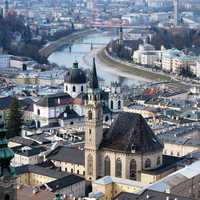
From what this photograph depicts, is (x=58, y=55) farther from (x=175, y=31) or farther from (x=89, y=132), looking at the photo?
(x=89, y=132)

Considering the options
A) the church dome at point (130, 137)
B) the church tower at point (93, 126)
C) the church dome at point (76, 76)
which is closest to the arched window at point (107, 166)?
the church tower at point (93, 126)

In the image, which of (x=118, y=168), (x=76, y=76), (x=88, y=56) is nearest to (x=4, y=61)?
(x=88, y=56)

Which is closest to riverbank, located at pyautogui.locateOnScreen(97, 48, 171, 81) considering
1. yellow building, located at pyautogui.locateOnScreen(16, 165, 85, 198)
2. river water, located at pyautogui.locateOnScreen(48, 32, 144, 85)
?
river water, located at pyautogui.locateOnScreen(48, 32, 144, 85)

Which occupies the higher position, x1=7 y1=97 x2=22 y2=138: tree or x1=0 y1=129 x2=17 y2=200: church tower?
x1=0 y1=129 x2=17 y2=200: church tower

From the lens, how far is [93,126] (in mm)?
25875

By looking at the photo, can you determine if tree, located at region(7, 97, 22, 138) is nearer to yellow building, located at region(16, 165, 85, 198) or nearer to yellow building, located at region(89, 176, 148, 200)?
yellow building, located at region(16, 165, 85, 198)

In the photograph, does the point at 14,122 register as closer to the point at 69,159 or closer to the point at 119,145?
the point at 69,159

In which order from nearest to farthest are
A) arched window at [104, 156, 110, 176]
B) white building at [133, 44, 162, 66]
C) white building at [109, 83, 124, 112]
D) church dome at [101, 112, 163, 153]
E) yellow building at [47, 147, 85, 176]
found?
1. church dome at [101, 112, 163, 153]
2. arched window at [104, 156, 110, 176]
3. yellow building at [47, 147, 85, 176]
4. white building at [109, 83, 124, 112]
5. white building at [133, 44, 162, 66]

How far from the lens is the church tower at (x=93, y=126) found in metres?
25.8

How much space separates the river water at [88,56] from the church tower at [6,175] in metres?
49.5

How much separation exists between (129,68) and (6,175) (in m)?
60.8

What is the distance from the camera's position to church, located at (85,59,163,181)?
83.9 ft

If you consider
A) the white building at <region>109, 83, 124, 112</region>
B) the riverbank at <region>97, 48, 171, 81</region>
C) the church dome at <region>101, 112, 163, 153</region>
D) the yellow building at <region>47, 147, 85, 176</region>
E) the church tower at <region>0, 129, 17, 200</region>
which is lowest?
the riverbank at <region>97, 48, 171, 81</region>

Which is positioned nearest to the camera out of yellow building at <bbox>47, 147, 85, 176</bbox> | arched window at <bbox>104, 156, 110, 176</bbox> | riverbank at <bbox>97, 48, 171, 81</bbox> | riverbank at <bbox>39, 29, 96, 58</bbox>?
arched window at <bbox>104, 156, 110, 176</bbox>
